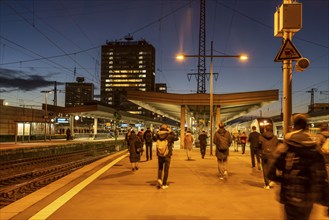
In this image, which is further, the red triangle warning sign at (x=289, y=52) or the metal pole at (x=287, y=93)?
the metal pole at (x=287, y=93)

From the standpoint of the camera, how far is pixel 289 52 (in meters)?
8.63

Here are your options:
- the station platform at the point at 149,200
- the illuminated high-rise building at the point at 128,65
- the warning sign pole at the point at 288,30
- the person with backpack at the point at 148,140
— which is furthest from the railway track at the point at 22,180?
the illuminated high-rise building at the point at 128,65

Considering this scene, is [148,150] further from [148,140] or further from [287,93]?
[287,93]

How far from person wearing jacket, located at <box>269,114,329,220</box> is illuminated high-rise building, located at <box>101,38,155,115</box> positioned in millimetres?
182345

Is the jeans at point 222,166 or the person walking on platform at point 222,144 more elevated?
the person walking on platform at point 222,144

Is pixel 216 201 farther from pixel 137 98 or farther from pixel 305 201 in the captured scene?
pixel 137 98

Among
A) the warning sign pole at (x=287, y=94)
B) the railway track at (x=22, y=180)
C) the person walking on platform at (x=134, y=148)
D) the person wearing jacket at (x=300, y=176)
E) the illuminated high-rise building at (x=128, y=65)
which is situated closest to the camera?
the person wearing jacket at (x=300, y=176)

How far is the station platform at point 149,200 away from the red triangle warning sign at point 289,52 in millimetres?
3016

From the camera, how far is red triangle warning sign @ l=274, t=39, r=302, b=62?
28.2 ft

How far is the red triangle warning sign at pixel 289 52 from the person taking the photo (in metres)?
8.60

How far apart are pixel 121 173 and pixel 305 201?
33.1 ft

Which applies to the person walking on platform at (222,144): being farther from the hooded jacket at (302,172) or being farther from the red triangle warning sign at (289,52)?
the hooded jacket at (302,172)

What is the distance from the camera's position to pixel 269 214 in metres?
7.09

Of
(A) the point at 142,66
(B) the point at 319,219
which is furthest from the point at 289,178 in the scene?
(A) the point at 142,66
